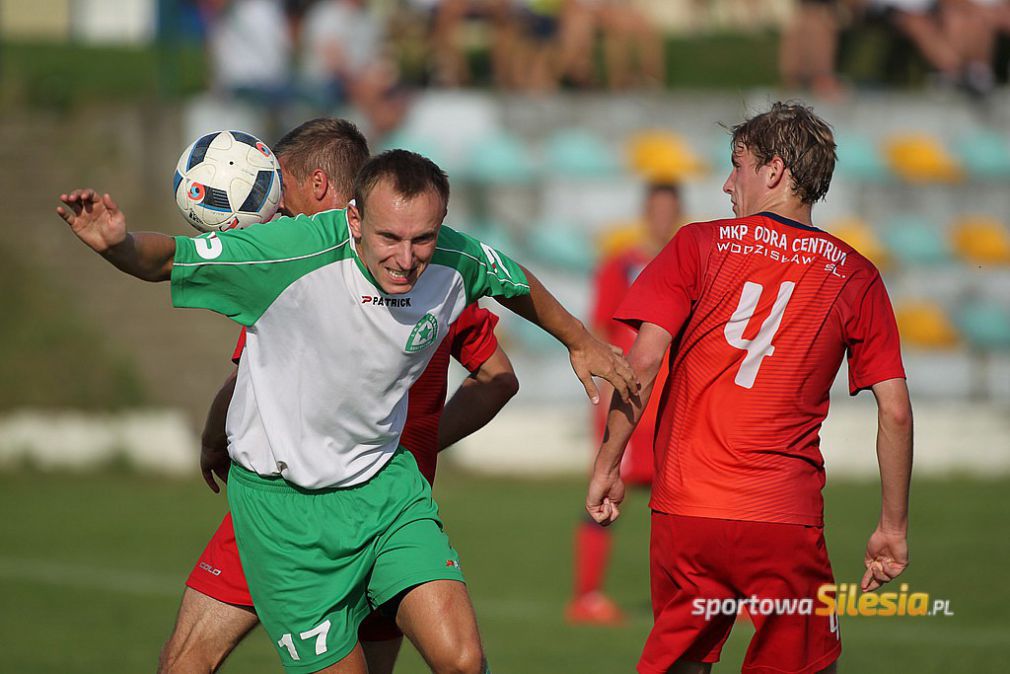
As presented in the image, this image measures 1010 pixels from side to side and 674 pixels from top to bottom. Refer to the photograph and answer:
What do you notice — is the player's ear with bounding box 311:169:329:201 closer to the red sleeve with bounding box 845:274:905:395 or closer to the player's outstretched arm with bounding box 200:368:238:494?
the player's outstretched arm with bounding box 200:368:238:494

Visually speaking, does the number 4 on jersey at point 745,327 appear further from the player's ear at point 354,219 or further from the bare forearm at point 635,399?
the player's ear at point 354,219

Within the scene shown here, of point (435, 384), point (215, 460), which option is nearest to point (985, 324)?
point (435, 384)

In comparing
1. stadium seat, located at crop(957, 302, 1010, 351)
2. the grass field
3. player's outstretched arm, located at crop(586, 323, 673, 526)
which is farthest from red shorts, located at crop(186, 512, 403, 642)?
stadium seat, located at crop(957, 302, 1010, 351)

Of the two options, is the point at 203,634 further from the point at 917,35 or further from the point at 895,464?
the point at 917,35

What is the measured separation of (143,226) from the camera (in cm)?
1586

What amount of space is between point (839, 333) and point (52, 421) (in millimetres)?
11810

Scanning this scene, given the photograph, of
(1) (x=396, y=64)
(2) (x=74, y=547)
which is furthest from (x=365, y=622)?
(1) (x=396, y=64)

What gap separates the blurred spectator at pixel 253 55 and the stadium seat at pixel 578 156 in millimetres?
3370

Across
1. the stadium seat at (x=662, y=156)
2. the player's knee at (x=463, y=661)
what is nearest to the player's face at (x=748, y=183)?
the player's knee at (x=463, y=661)

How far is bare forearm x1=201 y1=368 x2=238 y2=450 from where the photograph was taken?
489 centimetres

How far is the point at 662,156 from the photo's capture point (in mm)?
17094

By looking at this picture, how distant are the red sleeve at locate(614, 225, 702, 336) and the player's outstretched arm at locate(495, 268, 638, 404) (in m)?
0.16

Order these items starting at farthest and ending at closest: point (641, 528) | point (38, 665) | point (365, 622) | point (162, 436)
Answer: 1. point (162, 436)
2. point (641, 528)
3. point (38, 665)
4. point (365, 622)

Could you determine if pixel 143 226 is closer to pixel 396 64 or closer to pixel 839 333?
pixel 396 64
